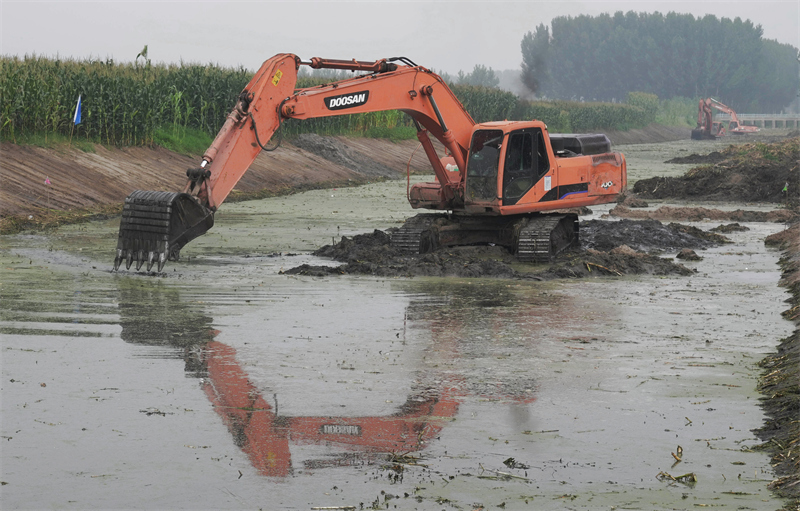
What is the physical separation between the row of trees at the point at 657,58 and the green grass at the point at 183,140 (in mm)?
118495

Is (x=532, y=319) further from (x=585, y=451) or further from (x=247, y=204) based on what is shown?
(x=247, y=204)

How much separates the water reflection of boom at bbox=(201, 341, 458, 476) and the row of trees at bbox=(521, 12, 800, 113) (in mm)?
143083

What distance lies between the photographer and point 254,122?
15.0m

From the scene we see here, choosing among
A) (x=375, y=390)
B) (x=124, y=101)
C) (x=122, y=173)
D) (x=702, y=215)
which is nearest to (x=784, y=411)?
(x=375, y=390)

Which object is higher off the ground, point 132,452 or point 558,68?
point 558,68

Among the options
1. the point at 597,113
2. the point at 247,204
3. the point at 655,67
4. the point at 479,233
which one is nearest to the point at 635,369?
the point at 479,233

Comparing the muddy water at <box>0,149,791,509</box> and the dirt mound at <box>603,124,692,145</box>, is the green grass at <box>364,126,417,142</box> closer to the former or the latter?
the muddy water at <box>0,149,791,509</box>

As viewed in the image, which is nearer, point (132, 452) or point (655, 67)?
point (132, 452)

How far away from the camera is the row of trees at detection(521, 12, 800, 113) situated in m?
156

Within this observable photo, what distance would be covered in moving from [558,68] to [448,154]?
495 feet

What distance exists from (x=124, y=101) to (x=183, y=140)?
335 centimetres

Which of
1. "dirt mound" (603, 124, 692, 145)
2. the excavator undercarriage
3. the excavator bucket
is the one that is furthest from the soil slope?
"dirt mound" (603, 124, 692, 145)

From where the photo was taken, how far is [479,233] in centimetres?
1858

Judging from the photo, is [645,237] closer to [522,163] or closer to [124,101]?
[522,163]
